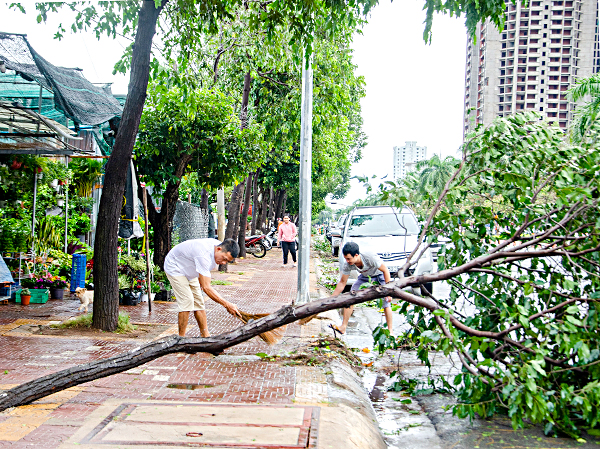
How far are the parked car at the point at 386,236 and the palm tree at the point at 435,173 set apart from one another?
17.9 feet

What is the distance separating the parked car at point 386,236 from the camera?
12266 mm

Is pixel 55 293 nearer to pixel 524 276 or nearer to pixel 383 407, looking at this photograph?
pixel 383 407

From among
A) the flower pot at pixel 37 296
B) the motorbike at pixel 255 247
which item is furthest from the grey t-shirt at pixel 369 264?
the motorbike at pixel 255 247

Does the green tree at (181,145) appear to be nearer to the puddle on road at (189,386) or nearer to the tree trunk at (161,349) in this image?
the puddle on road at (189,386)

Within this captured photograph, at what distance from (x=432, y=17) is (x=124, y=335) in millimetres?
5747

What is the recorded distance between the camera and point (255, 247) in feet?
91.1

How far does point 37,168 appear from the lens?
37.1 feet

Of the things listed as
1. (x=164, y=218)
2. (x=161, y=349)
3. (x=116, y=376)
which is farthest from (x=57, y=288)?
(x=161, y=349)

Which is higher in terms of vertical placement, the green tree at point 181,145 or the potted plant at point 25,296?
the green tree at point 181,145

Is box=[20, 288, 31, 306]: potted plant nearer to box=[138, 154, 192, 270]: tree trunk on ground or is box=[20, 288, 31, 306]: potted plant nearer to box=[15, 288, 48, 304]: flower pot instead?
box=[15, 288, 48, 304]: flower pot

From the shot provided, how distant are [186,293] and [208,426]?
115 inches

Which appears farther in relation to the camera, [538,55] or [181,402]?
[538,55]

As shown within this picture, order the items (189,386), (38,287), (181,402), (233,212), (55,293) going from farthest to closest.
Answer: (233,212) < (55,293) < (38,287) < (189,386) < (181,402)

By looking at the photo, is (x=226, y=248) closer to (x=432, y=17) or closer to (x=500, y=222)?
(x=500, y=222)
